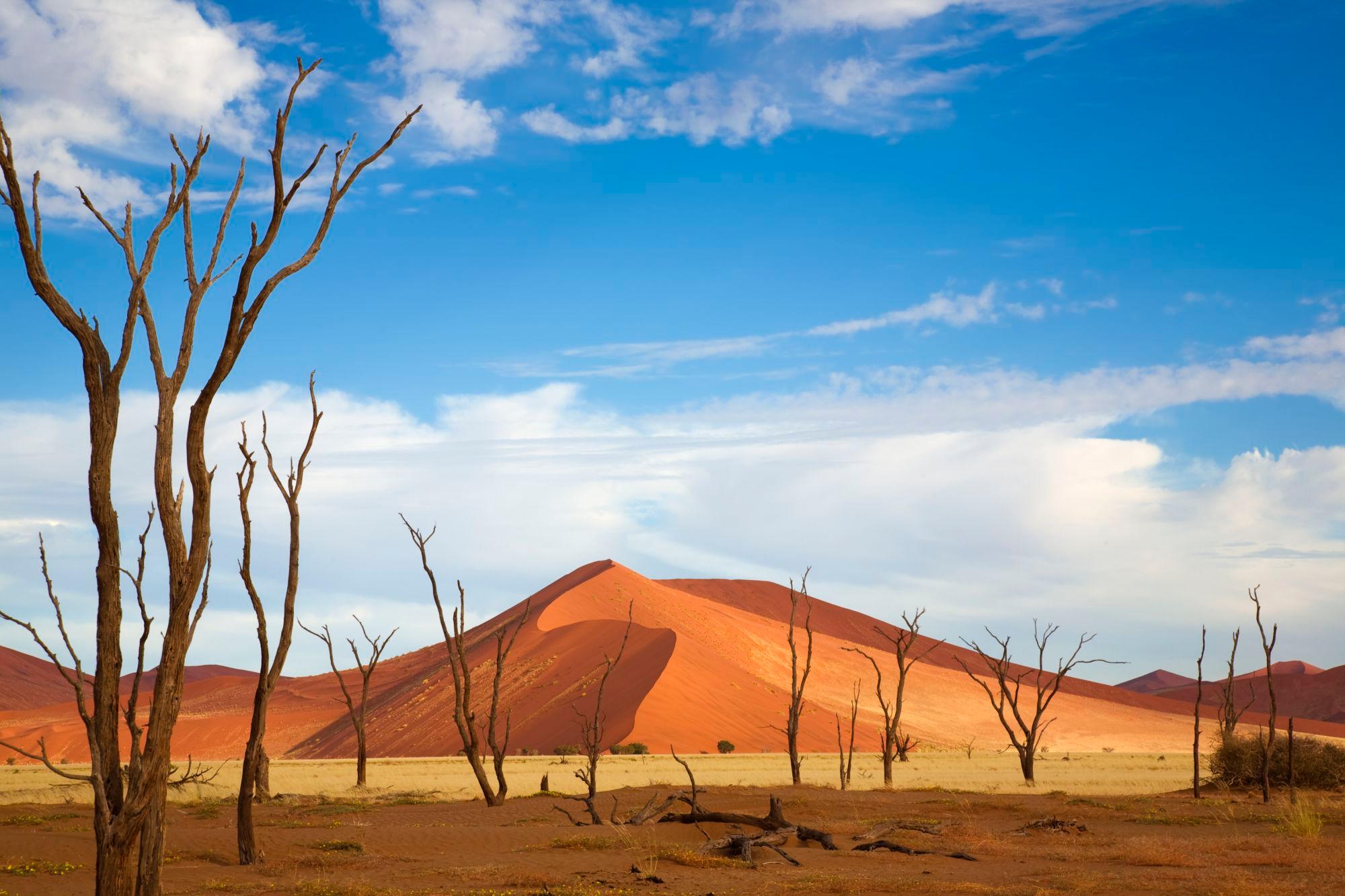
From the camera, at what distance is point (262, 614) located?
524 inches

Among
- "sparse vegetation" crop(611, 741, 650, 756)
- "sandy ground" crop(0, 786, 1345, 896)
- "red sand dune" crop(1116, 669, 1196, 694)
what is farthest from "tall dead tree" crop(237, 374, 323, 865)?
"red sand dune" crop(1116, 669, 1196, 694)

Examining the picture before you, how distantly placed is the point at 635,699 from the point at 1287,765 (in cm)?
3747

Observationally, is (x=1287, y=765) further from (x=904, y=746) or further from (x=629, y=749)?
(x=629, y=749)

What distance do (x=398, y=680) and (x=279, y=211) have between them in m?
81.2

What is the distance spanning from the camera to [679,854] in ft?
43.5

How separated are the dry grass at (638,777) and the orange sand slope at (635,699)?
10.2 meters

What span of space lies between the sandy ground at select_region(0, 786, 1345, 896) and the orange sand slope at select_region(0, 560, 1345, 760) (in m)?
35.0

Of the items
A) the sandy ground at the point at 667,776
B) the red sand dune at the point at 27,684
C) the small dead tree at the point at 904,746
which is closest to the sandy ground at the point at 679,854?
the sandy ground at the point at 667,776

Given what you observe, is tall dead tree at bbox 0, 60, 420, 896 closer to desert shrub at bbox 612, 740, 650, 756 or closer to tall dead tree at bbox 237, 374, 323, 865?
tall dead tree at bbox 237, 374, 323, 865

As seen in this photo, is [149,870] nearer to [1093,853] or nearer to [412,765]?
[1093,853]

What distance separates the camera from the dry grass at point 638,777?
88.8 feet

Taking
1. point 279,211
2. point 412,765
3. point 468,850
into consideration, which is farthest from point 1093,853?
point 412,765

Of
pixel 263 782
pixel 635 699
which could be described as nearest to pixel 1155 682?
pixel 635 699

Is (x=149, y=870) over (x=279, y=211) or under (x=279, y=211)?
under
